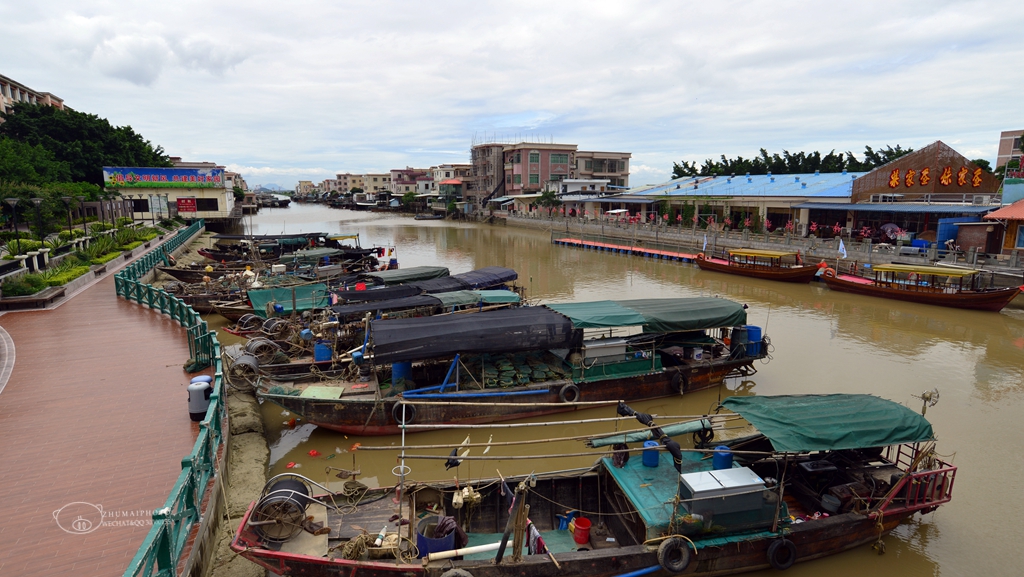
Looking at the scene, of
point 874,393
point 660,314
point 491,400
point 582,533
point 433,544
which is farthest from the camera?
point 874,393

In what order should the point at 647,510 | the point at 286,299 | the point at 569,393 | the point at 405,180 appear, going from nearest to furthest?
the point at 647,510
the point at 569,393
the point at 286,299
the point at 405,180

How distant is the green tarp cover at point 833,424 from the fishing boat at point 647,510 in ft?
0.07

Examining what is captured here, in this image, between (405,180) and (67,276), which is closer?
(67,276)

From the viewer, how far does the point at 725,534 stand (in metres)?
7.46

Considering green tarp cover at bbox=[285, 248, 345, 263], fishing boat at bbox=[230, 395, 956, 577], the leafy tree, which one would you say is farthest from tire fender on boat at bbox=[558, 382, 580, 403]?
the leafy tree

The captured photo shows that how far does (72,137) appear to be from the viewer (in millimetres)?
50219

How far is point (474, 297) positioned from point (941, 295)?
21.5 m

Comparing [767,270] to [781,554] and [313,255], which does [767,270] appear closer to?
[313,255]

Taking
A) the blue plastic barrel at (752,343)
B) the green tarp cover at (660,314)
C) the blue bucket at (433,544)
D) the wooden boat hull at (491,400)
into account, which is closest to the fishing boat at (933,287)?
the blue plastic barrel at (752,343)

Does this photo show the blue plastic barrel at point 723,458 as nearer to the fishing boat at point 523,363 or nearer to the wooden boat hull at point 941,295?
the fishing boat at point 523,363

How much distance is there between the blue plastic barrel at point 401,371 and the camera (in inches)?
496

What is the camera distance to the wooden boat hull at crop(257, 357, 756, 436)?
11.6 meters

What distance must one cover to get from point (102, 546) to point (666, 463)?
7.69 metres

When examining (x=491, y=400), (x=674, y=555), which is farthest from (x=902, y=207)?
(x=674, y=555)
